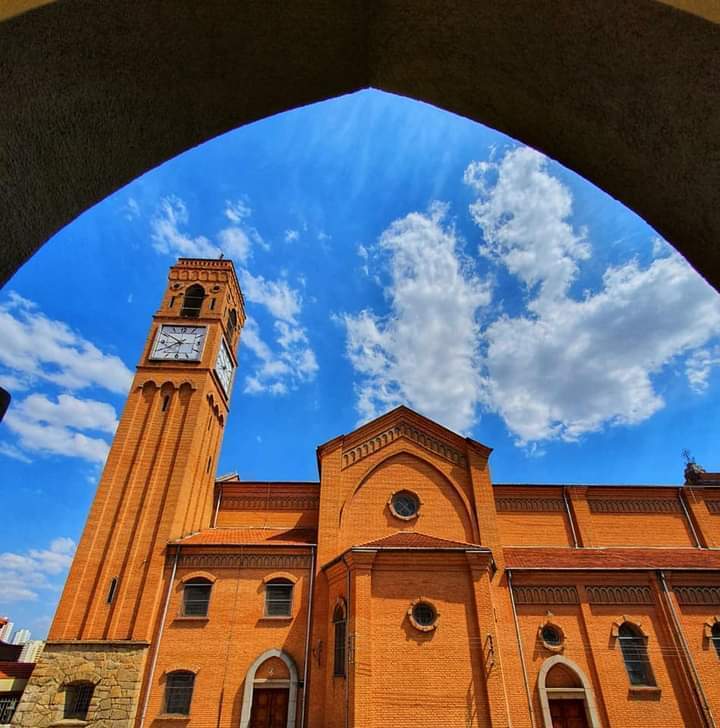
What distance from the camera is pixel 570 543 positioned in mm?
20844

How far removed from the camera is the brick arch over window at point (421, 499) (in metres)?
17.9

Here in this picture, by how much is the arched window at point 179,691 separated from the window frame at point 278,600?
291 centimetres

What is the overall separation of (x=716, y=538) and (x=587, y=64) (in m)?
26.7

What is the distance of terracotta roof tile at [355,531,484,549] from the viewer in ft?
50.1

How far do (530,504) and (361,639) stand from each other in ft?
37.7

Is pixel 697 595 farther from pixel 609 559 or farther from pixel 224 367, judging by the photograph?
pixel 224 367

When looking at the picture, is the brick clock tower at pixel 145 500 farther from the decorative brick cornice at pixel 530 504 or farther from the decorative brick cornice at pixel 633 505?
the decorative brick cornice at pixel 633 505

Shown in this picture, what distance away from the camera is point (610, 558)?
18156 millimetres

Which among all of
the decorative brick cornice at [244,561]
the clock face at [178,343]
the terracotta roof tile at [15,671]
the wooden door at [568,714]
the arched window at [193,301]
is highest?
the arched window at [193,301]

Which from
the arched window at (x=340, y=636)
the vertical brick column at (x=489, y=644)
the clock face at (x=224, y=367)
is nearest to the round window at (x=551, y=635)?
the vertical brick column at (x=489, y=644)

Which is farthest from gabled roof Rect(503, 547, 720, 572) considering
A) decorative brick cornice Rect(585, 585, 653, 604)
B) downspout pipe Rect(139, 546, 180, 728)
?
downspout pipe Rect(139, 546, 180, 728)

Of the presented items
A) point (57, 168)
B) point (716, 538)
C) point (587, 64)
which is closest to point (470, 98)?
point (587, 64)

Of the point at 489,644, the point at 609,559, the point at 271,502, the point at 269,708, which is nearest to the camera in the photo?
the point at 489,644

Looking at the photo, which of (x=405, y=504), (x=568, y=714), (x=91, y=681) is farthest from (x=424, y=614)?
(x=91, y=681)
